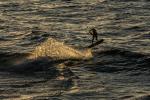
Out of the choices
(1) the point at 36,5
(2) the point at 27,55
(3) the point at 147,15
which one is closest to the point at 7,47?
(2) the point at 27,55

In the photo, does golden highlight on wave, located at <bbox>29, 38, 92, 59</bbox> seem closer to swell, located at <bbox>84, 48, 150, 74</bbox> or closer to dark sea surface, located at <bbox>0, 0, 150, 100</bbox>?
dark sea surface, located at <bbox>0, 0, 150, 100</bbox>

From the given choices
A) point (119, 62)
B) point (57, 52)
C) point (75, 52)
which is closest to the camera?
point (119, 62)

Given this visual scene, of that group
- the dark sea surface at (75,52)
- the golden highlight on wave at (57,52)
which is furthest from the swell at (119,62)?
the golden highlight on wave at (57,52)

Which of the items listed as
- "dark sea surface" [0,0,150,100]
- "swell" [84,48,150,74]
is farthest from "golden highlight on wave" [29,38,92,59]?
"swell" [84,48,150,74]

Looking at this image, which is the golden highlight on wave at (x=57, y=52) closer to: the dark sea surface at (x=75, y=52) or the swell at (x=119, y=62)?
the dark sea surface at (x=75, y=52)

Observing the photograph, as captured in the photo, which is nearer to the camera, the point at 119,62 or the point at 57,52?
the point at 119,62

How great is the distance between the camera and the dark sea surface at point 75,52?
50.5ft

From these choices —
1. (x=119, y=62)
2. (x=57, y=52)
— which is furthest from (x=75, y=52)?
(x=119, y=62)

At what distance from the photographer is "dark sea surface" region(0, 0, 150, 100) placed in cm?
1539

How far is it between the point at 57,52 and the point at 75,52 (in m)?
0.91

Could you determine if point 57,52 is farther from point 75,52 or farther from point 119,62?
point 119,62

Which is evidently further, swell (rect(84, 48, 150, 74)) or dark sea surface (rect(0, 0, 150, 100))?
swell (rect(84, 48, 150, 74))

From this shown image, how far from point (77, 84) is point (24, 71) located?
2968 mm

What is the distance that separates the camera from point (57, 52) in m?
20.6
